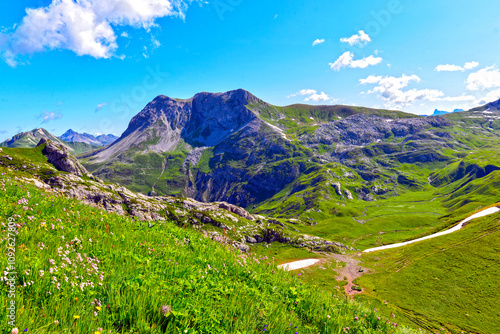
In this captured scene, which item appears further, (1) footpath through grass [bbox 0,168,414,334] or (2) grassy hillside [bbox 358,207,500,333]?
(2) grassy hillside [bbox 358,207,500,333]

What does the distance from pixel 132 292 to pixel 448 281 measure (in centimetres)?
9899

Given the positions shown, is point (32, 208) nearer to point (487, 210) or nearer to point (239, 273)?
point (239, 273)

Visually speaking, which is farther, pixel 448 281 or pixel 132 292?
pixel 448 281

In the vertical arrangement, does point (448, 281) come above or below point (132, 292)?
below

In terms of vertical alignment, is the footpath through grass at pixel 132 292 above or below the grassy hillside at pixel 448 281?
above

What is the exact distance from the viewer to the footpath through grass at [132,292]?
371 cm

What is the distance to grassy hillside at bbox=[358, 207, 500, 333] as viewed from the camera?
5484cm

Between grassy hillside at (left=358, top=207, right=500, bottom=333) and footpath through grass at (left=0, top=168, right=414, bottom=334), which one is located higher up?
footpath through grass at (left=0, top=168, right=414, bottom=334)

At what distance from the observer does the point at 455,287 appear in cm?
6662

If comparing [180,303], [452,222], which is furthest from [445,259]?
[180,303]

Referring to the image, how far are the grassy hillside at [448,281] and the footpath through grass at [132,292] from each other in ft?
225

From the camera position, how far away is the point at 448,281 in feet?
230

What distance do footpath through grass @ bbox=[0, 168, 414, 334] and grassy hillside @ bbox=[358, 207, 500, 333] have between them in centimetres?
6868

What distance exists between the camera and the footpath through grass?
3715 mm
